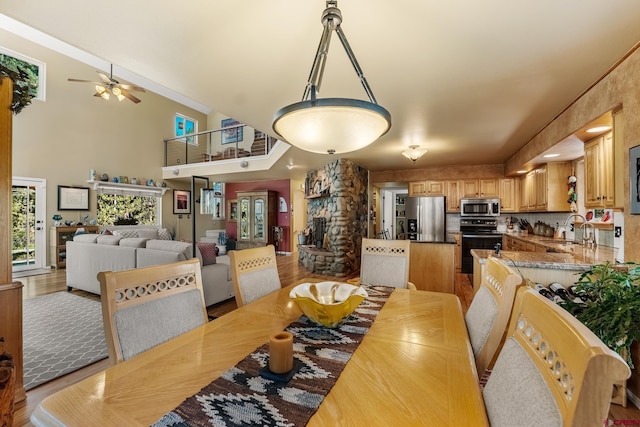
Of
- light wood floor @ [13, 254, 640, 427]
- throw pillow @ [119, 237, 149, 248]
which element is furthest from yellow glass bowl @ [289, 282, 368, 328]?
throw pillow @ [119, 237, 149, 248]

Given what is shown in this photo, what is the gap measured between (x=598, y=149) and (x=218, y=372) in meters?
3.84

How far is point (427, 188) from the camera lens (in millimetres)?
6254

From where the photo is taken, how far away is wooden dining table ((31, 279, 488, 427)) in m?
0.70

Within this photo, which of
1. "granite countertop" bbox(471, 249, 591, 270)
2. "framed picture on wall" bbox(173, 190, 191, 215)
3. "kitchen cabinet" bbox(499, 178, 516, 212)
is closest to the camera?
"granite countertop" bbox(471, 249, 591, 270)

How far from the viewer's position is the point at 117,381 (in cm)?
84

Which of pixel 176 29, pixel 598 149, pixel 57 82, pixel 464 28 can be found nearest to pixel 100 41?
pixel 176 29

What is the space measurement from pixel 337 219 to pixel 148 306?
4458mm

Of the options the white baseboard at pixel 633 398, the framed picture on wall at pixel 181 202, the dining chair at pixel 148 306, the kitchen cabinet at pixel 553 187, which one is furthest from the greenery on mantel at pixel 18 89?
the framed picture on wall at pixel 181 202

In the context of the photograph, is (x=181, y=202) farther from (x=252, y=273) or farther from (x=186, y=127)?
(x=252, y=273)

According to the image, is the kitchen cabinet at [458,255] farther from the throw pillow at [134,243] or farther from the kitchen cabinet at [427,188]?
the throw pillow at [134,243]

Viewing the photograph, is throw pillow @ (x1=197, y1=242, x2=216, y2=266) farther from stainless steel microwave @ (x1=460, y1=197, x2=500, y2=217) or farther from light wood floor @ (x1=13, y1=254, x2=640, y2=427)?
stainless steel microwave @ (x1=460, y1=197, x2=500, y2=217)

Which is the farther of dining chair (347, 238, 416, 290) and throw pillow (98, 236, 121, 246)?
throw pillow (98, 236, 121, 246)

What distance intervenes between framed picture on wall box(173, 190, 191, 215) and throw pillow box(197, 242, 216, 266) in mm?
6266

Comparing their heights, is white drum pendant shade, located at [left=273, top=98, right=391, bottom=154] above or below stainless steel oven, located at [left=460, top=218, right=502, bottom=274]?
above
